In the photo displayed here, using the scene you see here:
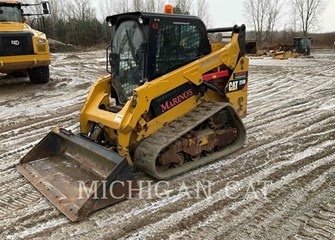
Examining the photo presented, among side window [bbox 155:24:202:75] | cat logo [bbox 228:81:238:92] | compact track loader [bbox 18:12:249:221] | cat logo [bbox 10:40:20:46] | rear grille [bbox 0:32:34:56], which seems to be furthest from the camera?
cat logo [bbox 10:40:20:46]

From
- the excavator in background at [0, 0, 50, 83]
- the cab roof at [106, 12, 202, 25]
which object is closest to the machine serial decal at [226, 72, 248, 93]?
the cab roof at [106, 12, 202, 25]

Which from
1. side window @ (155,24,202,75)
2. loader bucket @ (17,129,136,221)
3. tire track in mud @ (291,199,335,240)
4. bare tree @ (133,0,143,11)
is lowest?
tire track in mud @ (291,199,335,240)

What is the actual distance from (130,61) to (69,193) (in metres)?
1.83

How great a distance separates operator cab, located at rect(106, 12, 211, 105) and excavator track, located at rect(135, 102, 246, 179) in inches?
25.1

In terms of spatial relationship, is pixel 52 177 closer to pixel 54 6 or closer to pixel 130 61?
pixel 130 61

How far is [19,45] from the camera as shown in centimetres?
944

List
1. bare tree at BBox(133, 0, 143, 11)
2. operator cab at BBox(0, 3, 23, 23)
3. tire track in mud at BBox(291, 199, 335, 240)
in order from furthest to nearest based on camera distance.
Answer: bare tree at BBox(133, 0, 143, 11)
operator cab at BBox(0, 3, 23, 23)
tire track in mud at BBox(291, 199, 335, 240)

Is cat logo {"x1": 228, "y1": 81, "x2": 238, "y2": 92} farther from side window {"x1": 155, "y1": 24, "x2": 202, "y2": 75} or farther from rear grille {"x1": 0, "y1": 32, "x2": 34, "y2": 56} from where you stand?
rear grille {"x1": 0, "y1": 32, "x2": 34, "y2": 56}

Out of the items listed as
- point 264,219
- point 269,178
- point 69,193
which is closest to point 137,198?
point 69,193

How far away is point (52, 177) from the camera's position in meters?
4.02

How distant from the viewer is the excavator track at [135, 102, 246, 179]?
3.82 metres

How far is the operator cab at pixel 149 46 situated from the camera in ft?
13.6

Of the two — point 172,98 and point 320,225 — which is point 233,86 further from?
point 320,225

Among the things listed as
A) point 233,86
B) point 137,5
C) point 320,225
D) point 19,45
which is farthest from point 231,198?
point 137,5
